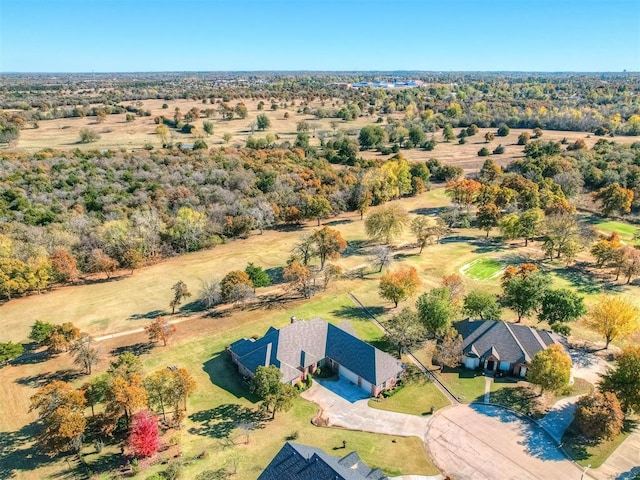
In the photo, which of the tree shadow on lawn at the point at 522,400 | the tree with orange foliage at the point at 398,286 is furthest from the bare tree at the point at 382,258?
the tree shadow on lawn at the point at 522,400

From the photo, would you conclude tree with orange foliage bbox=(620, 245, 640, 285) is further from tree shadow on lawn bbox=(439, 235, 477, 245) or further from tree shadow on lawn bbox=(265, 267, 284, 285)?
tree shadow on lawn bbox=(265, 267, 284, 285)

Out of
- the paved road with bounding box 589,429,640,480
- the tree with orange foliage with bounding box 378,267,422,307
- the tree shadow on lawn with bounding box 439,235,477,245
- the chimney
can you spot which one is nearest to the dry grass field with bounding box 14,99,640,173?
the tree shadow on lawn with bounding box 439,235,477,245

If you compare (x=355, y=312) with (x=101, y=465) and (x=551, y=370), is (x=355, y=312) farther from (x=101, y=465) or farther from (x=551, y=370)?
(x=101, y=465)

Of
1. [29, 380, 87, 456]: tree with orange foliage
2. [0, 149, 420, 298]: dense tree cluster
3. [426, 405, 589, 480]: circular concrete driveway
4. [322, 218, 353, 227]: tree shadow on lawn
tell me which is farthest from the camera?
[322, 218, 353, 227]: tree shadow on lawn

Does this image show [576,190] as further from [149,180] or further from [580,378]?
[149,180]

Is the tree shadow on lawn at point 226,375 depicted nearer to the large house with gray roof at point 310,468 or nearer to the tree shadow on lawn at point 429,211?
the large house with gray roof at point 310,468

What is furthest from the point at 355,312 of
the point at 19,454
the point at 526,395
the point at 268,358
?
the point at 19,454
